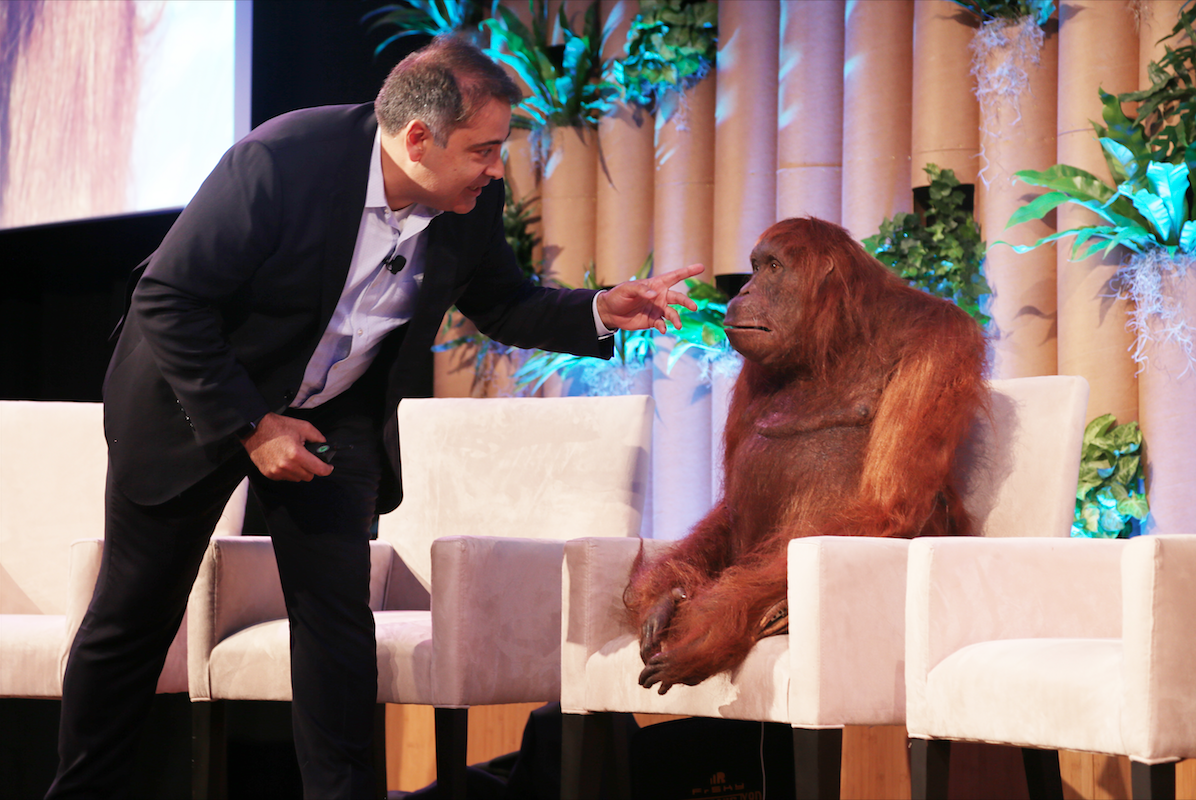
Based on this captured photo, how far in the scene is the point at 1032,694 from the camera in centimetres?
173

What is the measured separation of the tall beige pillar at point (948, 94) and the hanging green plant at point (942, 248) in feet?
0.26

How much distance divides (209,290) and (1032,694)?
51.7 inches

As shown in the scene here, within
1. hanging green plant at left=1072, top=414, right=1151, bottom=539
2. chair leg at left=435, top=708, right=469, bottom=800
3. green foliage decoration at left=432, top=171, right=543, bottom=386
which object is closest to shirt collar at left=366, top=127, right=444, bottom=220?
chair leg at left=435, top=708, right=469, bottom=800

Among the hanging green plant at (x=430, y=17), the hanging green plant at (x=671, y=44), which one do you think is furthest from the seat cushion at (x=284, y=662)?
the hanging green plant at (x=430, y=17)

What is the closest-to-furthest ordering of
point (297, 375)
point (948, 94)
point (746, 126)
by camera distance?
point (297, 375)
point (948, 94)
point (746, 126)

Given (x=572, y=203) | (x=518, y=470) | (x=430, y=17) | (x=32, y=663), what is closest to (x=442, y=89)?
(x=518, y=470)

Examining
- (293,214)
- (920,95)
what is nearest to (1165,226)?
(920,95)

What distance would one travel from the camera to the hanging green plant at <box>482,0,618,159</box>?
13.5 feet

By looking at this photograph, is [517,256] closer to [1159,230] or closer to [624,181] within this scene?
[624,181]

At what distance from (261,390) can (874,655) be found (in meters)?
1.05

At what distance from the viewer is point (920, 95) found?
3346mm

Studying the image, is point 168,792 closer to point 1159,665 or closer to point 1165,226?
point 1159,665

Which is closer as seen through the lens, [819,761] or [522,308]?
[819,761]

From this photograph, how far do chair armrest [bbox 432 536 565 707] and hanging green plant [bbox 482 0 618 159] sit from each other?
2.09m
